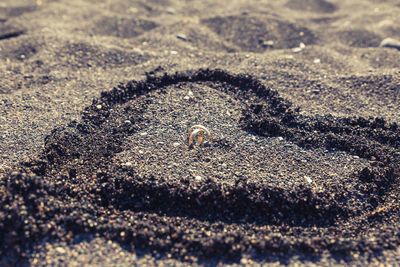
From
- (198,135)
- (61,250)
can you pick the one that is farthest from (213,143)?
(61,250)

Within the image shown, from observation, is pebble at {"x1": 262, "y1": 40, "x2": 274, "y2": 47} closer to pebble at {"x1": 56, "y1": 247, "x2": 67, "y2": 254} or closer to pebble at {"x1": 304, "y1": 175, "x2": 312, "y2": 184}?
pebble at {"x1": 304, "y1": 175, "x2": 312, "y2": 184}

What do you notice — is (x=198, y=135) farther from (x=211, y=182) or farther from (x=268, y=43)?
(x=268, y=43)

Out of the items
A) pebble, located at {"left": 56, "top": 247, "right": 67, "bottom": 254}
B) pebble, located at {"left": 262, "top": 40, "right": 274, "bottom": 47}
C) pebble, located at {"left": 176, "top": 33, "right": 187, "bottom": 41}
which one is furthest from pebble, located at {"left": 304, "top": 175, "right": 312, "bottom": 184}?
pebble, located at {"left": 176, "top": 33, "right": 187, "bottom": 41}

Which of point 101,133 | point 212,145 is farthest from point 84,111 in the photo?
point 212,145

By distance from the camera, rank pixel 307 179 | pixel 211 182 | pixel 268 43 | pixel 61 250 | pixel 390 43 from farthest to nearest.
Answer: pixel 268 43
pixel 390 43
pixel 307 179
pixel 211 182
pixel 61 250

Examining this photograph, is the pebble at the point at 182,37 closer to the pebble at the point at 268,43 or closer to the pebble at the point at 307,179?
the pebble at the point at 268,43

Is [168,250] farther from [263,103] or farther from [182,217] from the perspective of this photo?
[263,103]

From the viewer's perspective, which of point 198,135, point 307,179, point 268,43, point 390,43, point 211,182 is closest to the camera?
point 211,182
